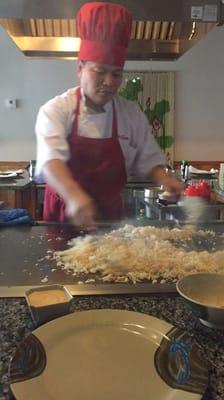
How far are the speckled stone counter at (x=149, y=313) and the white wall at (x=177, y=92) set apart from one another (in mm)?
3172

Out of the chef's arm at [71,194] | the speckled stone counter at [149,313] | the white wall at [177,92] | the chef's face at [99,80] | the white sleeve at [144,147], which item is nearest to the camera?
the speckled stone counter at [149,313]

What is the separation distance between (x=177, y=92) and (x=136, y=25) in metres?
2.44

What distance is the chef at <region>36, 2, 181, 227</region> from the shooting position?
1.10m

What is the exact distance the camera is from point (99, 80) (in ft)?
3.80

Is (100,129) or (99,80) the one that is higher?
(99,80)

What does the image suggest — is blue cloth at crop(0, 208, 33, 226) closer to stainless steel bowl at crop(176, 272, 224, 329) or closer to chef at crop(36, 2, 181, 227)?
chef at crop(36, 2, 181, 227)

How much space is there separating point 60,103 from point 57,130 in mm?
111

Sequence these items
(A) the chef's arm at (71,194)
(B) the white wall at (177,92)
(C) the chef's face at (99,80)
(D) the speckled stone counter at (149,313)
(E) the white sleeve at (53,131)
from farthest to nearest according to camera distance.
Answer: (B) the white wall at (177,92)
(C) the chef's face at (99,80)
(E) the white sleeve at (53,131)
(A) the chef's arm at (71,194)
(D) the speckled stone counter at (149,313)

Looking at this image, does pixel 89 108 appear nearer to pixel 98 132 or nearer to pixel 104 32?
pixel 98 132

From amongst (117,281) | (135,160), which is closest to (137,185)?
(135,160)

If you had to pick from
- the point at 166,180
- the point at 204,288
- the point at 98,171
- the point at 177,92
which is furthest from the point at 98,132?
the point at 177,92

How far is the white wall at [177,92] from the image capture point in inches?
143

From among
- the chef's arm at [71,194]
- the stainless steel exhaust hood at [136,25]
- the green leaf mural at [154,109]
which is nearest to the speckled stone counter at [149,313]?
the chef's arm at [71,194]

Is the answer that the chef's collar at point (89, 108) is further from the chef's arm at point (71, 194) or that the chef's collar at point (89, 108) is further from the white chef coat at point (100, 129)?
the chef's arm at point (71, 194)
